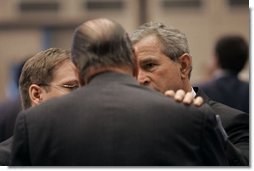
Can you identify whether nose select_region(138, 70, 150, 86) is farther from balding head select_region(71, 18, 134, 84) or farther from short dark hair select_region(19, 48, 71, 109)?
balding head select_region(71, 18, 134, 84)

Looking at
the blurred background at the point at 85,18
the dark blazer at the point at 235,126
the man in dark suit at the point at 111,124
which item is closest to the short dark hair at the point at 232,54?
the dark blazer at the point at 235,126

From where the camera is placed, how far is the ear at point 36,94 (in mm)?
3590

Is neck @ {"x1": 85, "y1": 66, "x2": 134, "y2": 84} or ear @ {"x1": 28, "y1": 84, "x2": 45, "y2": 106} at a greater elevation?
neck @ {"x1": 85, "y1": 66, "x2": 134, "y2": 84}

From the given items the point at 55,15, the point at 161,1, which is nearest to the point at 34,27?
the point at 55,15

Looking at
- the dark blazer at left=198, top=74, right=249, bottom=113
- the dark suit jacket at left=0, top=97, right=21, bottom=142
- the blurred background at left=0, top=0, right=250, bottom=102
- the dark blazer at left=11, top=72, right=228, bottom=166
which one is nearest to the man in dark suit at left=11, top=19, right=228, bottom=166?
the dark blazer at left=11, top=72, right=228, bottom=166

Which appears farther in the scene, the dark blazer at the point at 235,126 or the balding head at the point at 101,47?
the dark blazer at the point at 235,126

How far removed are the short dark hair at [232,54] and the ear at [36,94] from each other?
Answer: 290cm

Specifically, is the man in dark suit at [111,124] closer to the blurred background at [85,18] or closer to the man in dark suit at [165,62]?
the man in dark suit at [165,62]

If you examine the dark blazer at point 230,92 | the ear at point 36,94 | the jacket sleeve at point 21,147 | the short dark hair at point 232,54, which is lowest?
the dark blazer at point 230,92

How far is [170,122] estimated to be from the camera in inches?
105

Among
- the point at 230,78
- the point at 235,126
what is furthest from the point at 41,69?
the point at 230,78

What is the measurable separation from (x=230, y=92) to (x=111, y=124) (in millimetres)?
3476

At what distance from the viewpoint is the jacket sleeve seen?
2.70 m

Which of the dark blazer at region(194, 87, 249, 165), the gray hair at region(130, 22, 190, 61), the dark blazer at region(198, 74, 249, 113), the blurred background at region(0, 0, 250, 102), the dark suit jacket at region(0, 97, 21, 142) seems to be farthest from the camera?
the blurred background at region(0, 0, 250, 102)
